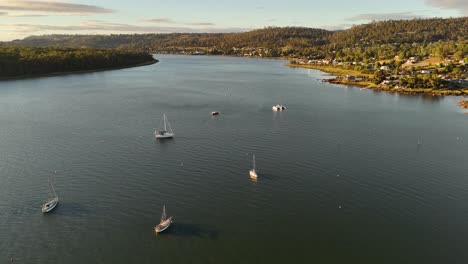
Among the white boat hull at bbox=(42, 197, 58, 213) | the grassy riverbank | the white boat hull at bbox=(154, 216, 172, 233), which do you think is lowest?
the white boat hull at bbox=(154, 216, 172, 233)

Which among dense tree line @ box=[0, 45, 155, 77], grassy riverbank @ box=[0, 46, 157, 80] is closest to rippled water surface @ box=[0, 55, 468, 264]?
grassy riverbank @ box=[0, 46, 157, 80]

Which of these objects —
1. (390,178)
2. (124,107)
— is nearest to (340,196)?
(390,178)

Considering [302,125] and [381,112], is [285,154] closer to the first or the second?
[302,125]

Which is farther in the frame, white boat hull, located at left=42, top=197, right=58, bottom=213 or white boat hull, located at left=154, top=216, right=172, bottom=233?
white boat hull, located at left=42, top=197, right=58, bottom=213

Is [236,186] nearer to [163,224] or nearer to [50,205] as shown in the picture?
[163,224]

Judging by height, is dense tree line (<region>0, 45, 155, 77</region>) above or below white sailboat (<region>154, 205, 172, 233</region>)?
A: above

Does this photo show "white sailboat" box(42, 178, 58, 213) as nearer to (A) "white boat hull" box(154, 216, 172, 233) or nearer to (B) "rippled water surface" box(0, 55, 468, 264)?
(B) "rippled water surface" box(0, 55, 468, 264)
